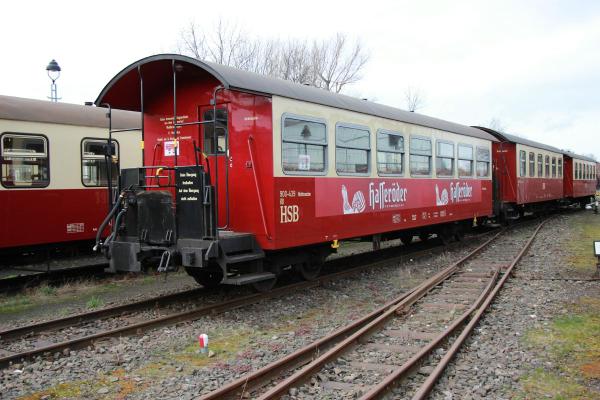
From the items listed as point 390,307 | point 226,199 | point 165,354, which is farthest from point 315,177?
point 165,354

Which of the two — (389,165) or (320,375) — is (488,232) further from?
(320,375)

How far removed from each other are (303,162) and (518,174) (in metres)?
13.6

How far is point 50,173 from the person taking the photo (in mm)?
10281

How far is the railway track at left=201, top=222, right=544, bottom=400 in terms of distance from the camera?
4.57 meters

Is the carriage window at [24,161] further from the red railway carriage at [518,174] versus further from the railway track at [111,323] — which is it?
the red railway carriage at [518,174]

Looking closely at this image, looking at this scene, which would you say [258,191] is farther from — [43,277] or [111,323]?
[43,277]

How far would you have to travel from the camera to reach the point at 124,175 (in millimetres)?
7809

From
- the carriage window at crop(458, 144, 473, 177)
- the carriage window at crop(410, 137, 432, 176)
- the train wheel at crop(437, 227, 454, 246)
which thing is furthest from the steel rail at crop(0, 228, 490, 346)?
the carriage window at crop(458, 144, 473, 177)

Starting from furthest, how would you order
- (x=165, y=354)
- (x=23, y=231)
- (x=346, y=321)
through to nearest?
(x=23, y=231) → (x=346, y=321) → (x=165, y=354)

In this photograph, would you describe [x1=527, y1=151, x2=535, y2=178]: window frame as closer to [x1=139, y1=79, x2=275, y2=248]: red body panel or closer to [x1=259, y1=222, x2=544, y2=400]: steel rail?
[x1=259, y1=222, x2=544, y2=400]: steel rail

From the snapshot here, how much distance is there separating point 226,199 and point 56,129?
489 cm

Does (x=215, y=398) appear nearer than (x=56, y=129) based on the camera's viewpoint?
Yes

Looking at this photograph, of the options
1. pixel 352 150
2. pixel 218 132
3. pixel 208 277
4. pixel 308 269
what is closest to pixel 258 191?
pixel 218 132

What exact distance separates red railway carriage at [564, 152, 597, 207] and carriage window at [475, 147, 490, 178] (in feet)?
47.8
